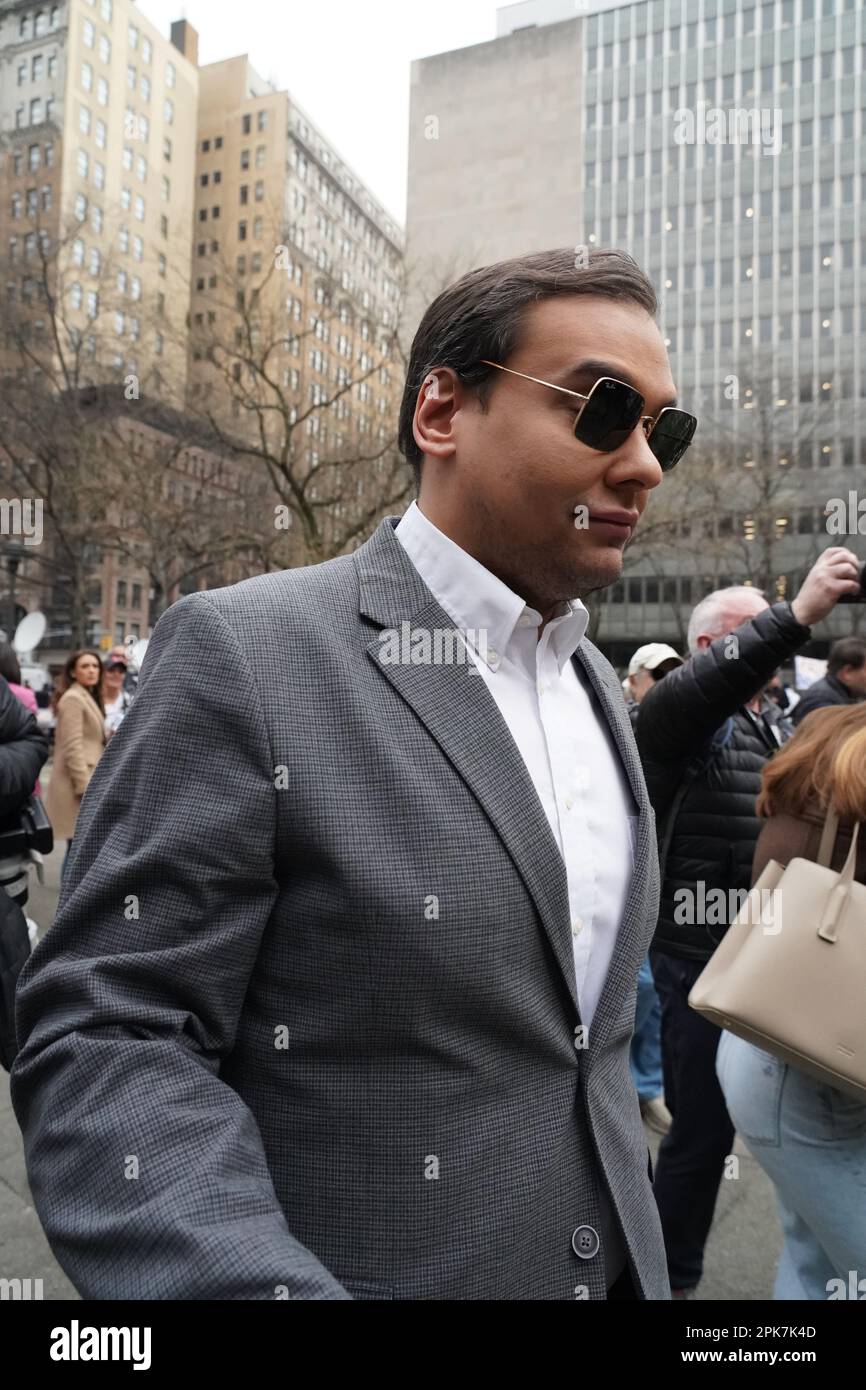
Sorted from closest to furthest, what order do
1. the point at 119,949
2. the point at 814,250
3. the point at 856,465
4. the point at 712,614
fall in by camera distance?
the point at 119,949
the point at 712,614
the point at 856,465
the point at 814,250

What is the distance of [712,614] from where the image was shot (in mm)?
3541

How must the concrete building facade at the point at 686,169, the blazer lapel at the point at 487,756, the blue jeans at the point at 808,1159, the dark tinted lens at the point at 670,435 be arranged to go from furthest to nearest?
the concrete building facade at the point at 686,169, the blue jeans at the point at 808,1159, the dark tinted lens at the point at 670,435, the blazer lapel at the point at 487,756

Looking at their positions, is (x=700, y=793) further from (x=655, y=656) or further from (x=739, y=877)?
(x=655, y=656)

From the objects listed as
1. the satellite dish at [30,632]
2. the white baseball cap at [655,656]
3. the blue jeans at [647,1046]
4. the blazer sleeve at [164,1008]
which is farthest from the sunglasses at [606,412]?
the satellite dish at [30,632]

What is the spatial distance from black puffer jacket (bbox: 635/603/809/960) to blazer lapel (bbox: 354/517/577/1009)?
6.00 ft

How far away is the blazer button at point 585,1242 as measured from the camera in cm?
126

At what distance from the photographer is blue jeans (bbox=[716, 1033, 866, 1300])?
6.50 feet

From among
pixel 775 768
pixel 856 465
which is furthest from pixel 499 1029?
pixel 856 465

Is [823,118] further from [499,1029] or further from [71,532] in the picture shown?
[499,1029]

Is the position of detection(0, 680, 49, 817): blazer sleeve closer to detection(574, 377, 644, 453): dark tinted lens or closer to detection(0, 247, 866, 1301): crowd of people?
detection(0, 247, 866, 1301): crowd of people

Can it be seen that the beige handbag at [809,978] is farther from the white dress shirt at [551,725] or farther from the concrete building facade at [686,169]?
the concrete building facade at [686,169]

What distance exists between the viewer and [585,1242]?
1268mm

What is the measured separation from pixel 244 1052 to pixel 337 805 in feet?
1.06

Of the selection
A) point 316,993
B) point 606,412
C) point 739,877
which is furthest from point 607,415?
point 739,877
